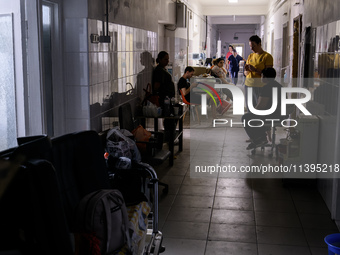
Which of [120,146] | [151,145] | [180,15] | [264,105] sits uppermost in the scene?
[180,15]

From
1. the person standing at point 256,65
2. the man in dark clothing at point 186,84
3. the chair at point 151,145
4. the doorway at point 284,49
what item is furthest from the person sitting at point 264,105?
the doorway at point 284,49

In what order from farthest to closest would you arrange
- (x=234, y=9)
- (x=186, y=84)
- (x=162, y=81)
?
(x=234, y=9) → (x=186, y=84) → (x=162, y=81)

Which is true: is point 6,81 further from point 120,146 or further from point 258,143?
point 258,143

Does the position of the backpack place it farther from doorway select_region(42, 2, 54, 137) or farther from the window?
doorway select_region(42, 2, 54, 137)

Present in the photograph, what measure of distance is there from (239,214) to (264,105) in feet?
7.16

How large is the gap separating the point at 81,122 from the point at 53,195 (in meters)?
2.56

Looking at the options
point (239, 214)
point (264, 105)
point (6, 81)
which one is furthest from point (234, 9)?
point (6, 81)

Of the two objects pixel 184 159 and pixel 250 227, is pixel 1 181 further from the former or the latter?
pixel 184 159

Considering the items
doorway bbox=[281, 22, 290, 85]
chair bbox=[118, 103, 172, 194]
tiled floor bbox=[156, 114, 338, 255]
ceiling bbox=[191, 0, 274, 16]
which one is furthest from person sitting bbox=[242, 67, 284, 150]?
ceiling bbox=[191, 0, 274, 16]

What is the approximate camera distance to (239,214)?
162 inches

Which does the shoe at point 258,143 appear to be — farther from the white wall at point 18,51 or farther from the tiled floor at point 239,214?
the white wall at point 18,51

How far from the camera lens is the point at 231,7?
Result: 50.5 ft

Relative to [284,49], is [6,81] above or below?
below

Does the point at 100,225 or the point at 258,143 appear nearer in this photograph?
the point at 100,225
